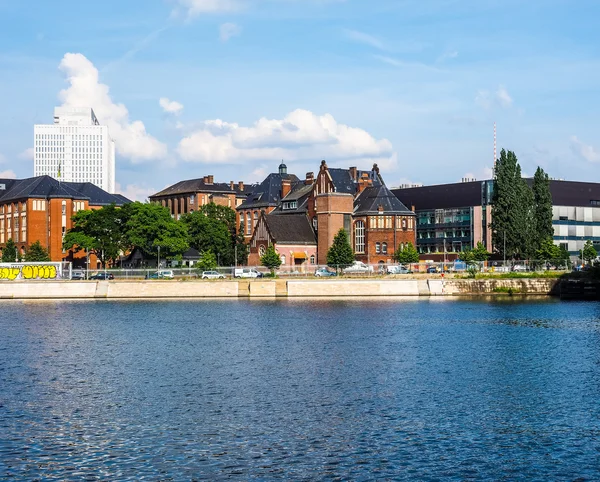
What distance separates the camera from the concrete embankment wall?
127 m

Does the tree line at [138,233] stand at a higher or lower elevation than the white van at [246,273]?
higher

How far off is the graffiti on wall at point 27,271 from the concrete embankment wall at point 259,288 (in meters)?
2.97

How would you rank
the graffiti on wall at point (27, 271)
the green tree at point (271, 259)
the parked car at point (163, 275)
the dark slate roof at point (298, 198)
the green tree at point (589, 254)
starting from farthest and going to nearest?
the dark slate roof at point (298, 198) → the green tree at point (589, 254) → the green tree at point (271, 259) → the parked car at point (163, 275) → the graffiti on wall at point (27, 271)

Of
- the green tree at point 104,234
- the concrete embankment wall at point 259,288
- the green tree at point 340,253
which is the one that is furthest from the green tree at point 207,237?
the concrete embankment wall at point 259,288

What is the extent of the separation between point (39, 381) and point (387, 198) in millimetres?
126375

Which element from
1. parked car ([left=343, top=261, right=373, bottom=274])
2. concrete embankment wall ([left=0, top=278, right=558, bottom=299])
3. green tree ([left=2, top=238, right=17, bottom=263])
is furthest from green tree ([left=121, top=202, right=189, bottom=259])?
green tree ([left=2, top=238, right=17, bottom=263])

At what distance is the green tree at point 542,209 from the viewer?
145m

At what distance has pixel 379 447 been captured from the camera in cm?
3462

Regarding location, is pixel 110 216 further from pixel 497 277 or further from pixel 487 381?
pixel 487 381

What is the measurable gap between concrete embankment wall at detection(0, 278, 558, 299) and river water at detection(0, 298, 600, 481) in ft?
144

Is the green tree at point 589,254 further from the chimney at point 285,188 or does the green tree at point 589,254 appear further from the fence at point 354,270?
the chimney at point 285,188

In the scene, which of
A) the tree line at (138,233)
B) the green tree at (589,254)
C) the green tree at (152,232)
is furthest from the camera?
the tree line at (138,233)

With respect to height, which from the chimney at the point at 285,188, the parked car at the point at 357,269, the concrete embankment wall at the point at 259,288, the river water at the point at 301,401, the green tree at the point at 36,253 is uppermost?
the chimney at the point at 285,188

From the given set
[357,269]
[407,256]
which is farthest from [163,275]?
[407,256]
